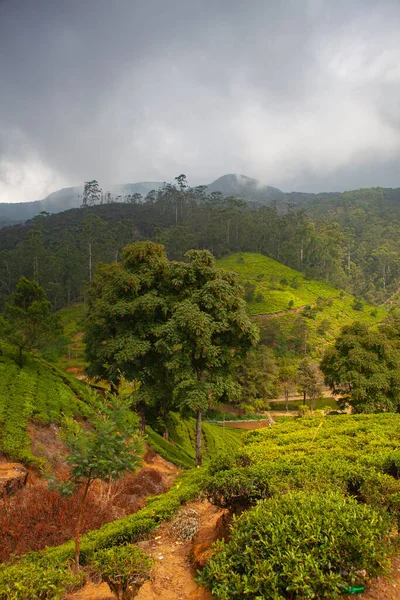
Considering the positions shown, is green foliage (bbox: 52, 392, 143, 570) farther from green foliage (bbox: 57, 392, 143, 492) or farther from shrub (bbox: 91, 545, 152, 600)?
shrub (bbox: 91, 545, 152, 600)

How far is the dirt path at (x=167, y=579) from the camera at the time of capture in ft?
14.2

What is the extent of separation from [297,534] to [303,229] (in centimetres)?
7701

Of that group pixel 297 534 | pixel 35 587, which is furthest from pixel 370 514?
pixel 35 587

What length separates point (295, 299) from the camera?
191ft

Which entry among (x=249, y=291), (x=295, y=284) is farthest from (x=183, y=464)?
(x=295, y=284)

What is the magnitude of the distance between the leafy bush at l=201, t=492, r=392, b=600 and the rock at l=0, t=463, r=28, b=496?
581 centimetres

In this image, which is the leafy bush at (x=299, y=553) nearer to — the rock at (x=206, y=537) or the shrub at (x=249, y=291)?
the rock at (x=206, y=537)

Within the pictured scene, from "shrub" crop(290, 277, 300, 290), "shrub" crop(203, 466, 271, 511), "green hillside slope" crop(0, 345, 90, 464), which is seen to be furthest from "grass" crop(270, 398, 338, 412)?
"shrub" crop(203, 466, 271, 511)

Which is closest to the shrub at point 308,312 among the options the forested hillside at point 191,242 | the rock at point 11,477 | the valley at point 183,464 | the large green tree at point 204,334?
the forested hillside at point 191,242

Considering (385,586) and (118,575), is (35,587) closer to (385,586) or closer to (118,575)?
(118,575)

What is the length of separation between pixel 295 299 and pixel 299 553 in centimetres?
5693

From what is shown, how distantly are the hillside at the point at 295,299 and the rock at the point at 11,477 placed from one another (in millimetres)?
44238

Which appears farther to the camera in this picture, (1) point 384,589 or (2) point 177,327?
(2) point 177,327

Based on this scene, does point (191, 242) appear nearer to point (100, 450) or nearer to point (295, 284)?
point (295, 284)
